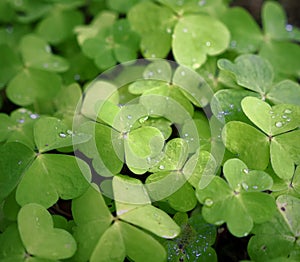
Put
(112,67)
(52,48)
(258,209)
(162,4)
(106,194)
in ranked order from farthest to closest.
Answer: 1. (52,48)
2. (162,4)
3. (112,67)
4. (106,194)
5. (258,209)

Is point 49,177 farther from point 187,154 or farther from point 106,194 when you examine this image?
point 187,154

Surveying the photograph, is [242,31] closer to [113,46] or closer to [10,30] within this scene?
[113,46]

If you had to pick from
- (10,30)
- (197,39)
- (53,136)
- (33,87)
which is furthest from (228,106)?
(10,30)

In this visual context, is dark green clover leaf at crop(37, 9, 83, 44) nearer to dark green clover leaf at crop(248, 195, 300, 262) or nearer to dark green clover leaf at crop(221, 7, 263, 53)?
dark green clover leaf at crop(221, 7, 263, 53)

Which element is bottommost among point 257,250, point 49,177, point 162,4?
point 257,250

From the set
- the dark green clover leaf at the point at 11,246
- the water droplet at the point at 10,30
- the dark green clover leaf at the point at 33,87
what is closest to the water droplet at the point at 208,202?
the dark green clover leaf at the point at 11,246

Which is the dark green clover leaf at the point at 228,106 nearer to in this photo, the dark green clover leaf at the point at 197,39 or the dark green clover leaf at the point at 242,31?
the dark green clover leaf at the point at 197,39

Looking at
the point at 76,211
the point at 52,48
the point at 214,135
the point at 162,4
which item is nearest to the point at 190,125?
the point at 214,135
